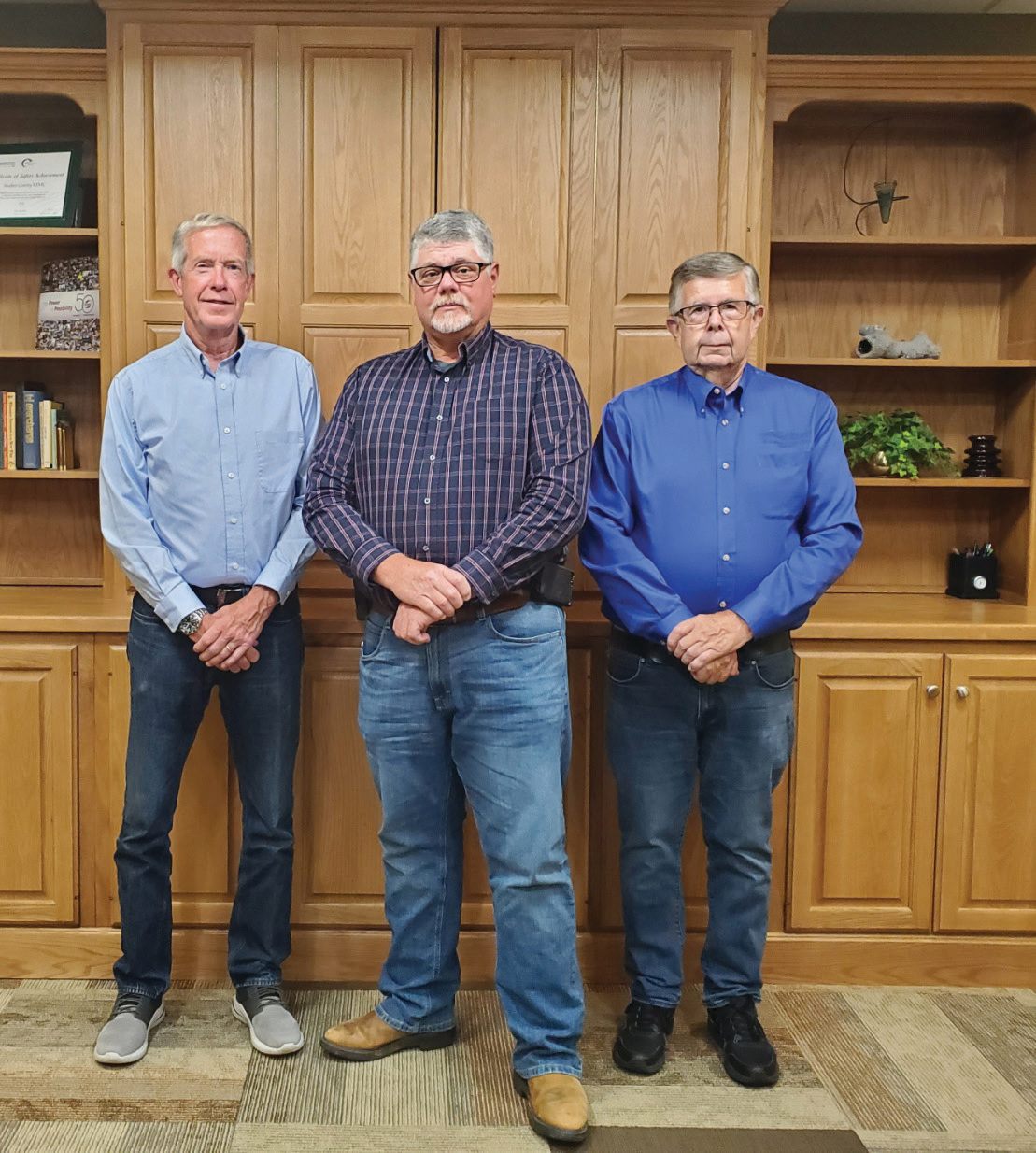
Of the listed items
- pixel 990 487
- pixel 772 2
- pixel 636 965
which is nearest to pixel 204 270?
pixel 772 2

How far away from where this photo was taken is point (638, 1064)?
7.29ft

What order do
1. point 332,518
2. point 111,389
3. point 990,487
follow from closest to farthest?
1. point 332,518
2. point 111,389
3. point 990,487

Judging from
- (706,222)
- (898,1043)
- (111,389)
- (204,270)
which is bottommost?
(898,1043)

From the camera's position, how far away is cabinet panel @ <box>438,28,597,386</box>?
2.66m

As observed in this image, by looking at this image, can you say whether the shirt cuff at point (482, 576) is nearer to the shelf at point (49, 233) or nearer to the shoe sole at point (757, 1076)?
the shoe sole at point (757, 1076)

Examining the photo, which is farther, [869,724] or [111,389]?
[869,724]

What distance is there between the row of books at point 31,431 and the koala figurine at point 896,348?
236cm

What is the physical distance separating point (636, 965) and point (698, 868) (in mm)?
443

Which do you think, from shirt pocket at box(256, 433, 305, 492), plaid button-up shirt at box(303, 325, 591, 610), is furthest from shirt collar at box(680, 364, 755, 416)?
shirt pocket at box(256, 433, 305, 492)

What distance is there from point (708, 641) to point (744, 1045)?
874 mm

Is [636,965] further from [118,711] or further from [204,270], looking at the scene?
[204,270]

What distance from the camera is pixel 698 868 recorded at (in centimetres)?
268

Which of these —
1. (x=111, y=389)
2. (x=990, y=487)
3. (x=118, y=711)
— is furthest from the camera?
(x=990, y=487)

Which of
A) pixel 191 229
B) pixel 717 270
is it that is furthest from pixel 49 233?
pixel 717 270
